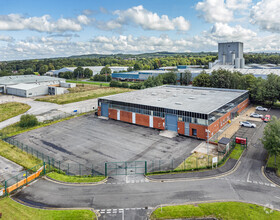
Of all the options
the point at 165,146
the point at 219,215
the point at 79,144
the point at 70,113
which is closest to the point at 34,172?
the point at 79,144

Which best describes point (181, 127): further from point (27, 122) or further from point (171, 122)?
point (27, 122)

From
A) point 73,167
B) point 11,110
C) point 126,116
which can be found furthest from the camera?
point 11,110

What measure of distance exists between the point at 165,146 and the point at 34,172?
2118 cm

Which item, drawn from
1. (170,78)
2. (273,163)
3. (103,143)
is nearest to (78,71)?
(170,78)

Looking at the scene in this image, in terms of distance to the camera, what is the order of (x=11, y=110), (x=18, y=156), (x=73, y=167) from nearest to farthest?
(x=73, y=167) < (x=18, y=156) < (x=11, y=110)

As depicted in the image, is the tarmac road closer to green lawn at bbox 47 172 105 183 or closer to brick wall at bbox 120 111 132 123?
green lawn at bbox 47 172 105 183

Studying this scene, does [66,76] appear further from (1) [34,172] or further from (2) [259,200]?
(2) [259,200]

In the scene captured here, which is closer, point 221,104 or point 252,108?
point 221,104

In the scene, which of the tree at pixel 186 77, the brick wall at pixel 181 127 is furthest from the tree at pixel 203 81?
the brick wall at pixel 181 127

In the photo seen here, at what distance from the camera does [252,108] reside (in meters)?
67.3

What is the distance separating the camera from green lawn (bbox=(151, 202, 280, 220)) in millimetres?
21109

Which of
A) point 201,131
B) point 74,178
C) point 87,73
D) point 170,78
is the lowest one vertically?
point 74,178

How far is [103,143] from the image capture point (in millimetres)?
40844

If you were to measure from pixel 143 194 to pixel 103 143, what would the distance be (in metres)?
17.8
